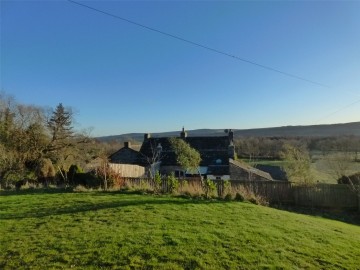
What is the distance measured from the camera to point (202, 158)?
43562mm

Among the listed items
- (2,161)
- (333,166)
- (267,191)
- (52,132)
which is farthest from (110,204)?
(52,132)

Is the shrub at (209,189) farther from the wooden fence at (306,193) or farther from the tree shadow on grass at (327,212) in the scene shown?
the tree shadow on grass at (327,212)

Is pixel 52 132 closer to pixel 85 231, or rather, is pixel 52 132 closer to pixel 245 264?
pixel 85 231

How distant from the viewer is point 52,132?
40594 millimetres

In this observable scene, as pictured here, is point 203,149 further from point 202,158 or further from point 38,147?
point 38,147

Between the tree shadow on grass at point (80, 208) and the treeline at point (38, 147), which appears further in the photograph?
the treeline at point (38, 147)

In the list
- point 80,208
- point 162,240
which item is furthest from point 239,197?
point 162,240

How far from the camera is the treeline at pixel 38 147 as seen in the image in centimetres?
2708

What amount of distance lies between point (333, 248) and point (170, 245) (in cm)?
413

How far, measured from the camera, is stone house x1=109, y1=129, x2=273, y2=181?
4074 cm

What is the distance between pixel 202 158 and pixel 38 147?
19214mm

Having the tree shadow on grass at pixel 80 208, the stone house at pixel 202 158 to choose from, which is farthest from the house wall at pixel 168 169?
the tree shadow on grass at pixel 80 208

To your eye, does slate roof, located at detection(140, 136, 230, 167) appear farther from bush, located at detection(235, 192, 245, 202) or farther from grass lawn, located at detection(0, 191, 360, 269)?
grass lawn, located at detection(0, 191, 360, 269)

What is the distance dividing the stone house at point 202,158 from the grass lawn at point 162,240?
28.5 metres
